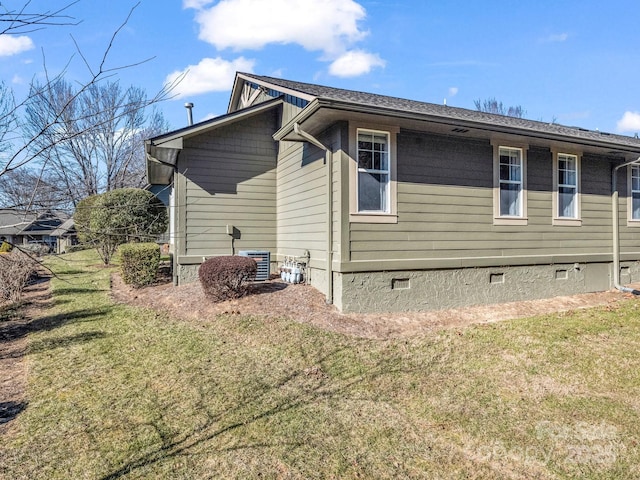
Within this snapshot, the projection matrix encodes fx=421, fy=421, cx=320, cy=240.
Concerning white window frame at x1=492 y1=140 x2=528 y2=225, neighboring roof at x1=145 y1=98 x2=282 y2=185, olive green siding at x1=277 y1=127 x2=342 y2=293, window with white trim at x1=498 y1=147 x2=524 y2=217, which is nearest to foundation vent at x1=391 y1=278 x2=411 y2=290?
olive green siding at x1=277 y1=127 x2=342 y2=293

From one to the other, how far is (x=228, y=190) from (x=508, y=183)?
21.1 ft

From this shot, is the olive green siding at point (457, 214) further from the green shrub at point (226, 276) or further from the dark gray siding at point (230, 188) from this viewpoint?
the dark gray siding at point (230, 188)

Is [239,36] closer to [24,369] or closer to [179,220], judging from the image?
[24,369]

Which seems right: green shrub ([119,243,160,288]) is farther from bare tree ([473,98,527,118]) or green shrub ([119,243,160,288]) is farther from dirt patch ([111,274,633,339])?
bare tree ([473,98,527,118])

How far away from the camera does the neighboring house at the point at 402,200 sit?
24.6ft

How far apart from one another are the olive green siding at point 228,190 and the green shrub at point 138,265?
1011 millimetres

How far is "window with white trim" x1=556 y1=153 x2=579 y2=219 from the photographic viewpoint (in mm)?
9719

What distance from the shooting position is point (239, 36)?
4520mm

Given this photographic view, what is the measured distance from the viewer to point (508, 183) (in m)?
9.04

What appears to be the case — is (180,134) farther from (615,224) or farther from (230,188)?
(615,224)

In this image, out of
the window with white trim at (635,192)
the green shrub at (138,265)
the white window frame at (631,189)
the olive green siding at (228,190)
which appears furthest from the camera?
the window with white trim at (635,192)

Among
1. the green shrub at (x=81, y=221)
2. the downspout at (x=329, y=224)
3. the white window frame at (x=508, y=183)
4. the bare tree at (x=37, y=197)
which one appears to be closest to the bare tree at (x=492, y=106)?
the white window frame at (x=508, y=183)

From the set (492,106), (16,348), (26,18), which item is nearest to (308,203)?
(16,348)

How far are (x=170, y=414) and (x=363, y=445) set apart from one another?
1.92 metres
